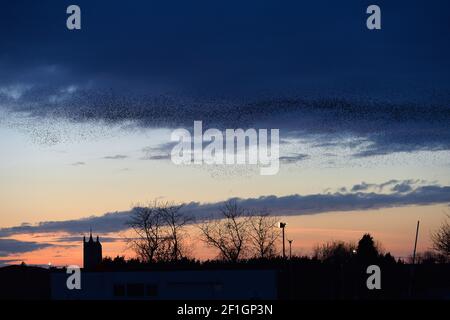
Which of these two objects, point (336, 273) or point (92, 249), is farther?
point (92, 249)

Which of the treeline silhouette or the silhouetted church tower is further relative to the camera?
Answer: the silhouetted church tower

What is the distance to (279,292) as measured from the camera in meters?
63.8

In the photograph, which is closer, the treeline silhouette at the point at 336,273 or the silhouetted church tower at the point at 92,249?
the treeline silhouette at the point at 336,273

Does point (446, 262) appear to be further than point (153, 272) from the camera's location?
Yes
